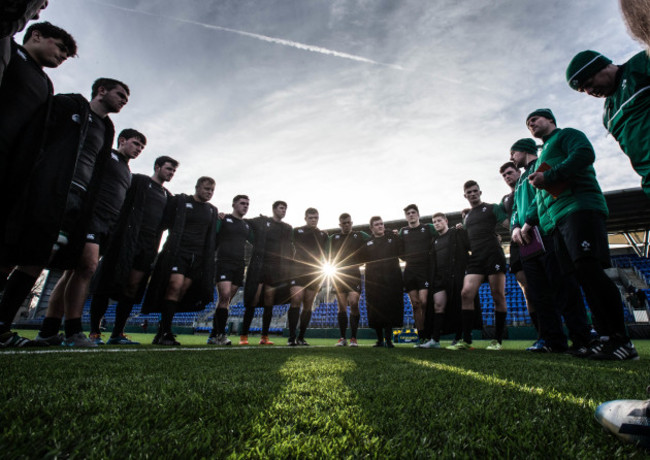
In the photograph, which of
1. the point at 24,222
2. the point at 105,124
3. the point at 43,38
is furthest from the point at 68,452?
the point at 105,124

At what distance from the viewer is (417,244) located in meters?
5.75

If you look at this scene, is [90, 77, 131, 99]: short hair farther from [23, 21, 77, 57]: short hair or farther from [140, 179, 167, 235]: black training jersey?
[140, 179, 167, 235]: black training jersey

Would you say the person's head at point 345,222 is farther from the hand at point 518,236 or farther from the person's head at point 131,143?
the person's head at point 131,143

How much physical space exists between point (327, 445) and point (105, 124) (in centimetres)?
359

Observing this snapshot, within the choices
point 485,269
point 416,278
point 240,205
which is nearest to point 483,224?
point 485,269

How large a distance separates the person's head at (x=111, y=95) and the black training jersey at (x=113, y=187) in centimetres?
63

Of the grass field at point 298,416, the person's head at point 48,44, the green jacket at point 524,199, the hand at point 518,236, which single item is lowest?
the grass field at point 298,416

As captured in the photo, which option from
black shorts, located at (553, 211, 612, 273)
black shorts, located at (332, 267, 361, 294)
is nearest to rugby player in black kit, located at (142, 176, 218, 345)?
black shorts, located at (332, 267, 361, 294)

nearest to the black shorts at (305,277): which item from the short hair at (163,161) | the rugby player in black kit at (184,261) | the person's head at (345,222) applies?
the person's head at (345,222)

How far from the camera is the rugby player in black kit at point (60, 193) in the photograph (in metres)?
1.75

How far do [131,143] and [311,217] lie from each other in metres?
3.26

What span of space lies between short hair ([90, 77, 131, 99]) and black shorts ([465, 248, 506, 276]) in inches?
192

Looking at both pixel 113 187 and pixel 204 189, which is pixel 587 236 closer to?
pixel 113 187

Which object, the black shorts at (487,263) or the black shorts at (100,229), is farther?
the black shorts at (487,263)
